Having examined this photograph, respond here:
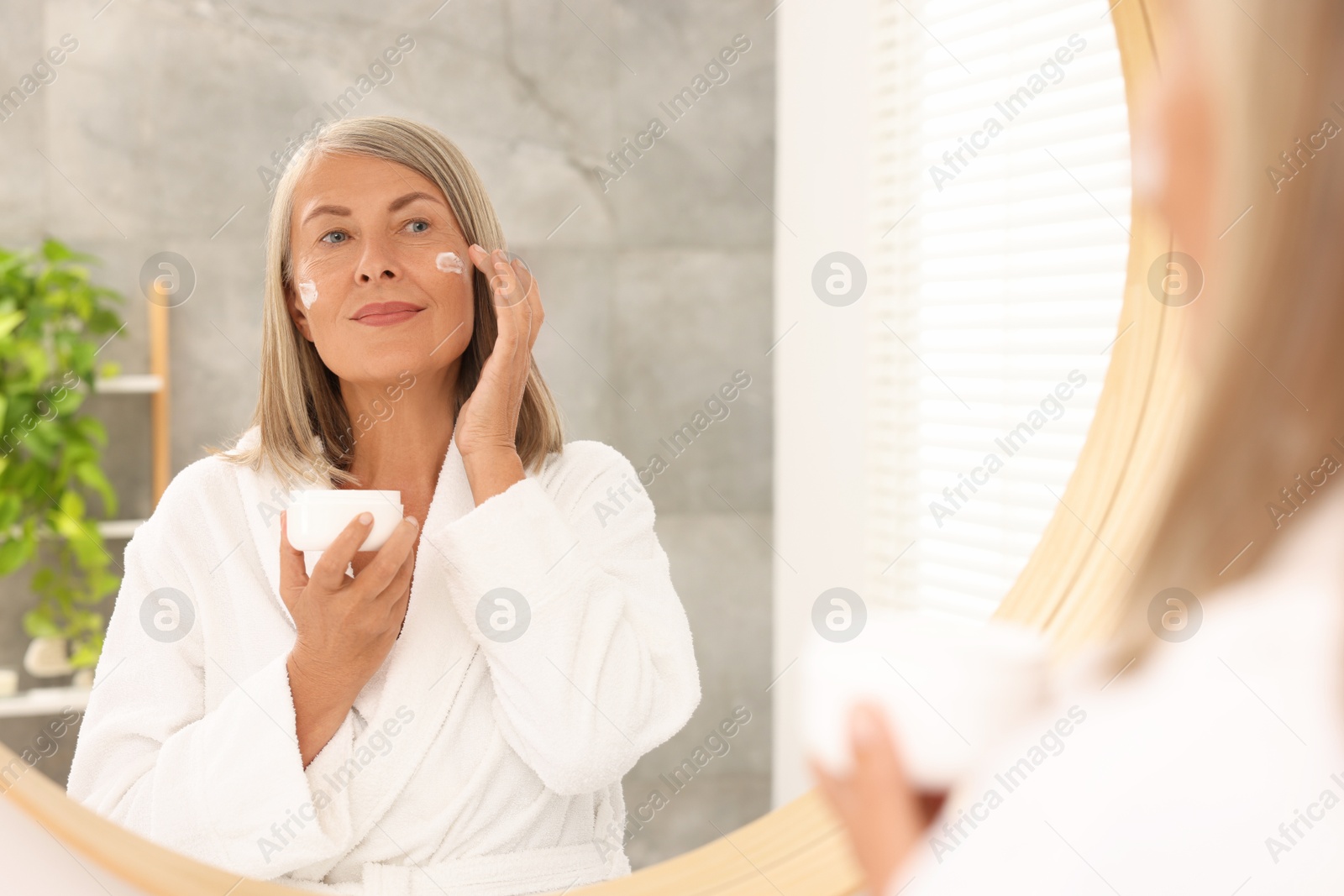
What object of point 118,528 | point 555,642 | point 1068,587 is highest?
point 118,528

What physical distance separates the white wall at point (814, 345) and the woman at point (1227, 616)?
716 mm

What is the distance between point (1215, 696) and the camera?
0.55ft

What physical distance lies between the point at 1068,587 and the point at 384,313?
1.01 ft

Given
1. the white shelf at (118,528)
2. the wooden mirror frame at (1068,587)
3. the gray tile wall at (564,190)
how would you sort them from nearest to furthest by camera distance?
the wooden mirror frame at (1068,587), the white shelf at (118,528), the gray tile wall at (564,190)

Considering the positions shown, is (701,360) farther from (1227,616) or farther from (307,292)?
(1227,616)

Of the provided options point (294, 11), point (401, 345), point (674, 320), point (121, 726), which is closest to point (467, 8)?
point (294, 11)

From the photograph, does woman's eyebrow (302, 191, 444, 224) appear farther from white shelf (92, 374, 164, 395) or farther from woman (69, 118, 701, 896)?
white shelf (92, 374, 164, 395)

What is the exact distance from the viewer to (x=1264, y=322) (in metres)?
0.22

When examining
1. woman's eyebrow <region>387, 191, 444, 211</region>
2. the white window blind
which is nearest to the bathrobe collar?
woman's eyebrow <region>387, 191, 444, 211</region>

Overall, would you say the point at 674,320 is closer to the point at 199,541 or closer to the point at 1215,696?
the point at 199,541

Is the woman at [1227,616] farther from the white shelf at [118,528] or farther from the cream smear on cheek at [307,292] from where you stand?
the white shelf at [118,528]

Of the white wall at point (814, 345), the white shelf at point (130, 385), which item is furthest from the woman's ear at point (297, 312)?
the white wall at point (814, 345)

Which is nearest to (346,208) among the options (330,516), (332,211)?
(332,211)

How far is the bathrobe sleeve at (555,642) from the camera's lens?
0.39 metres
